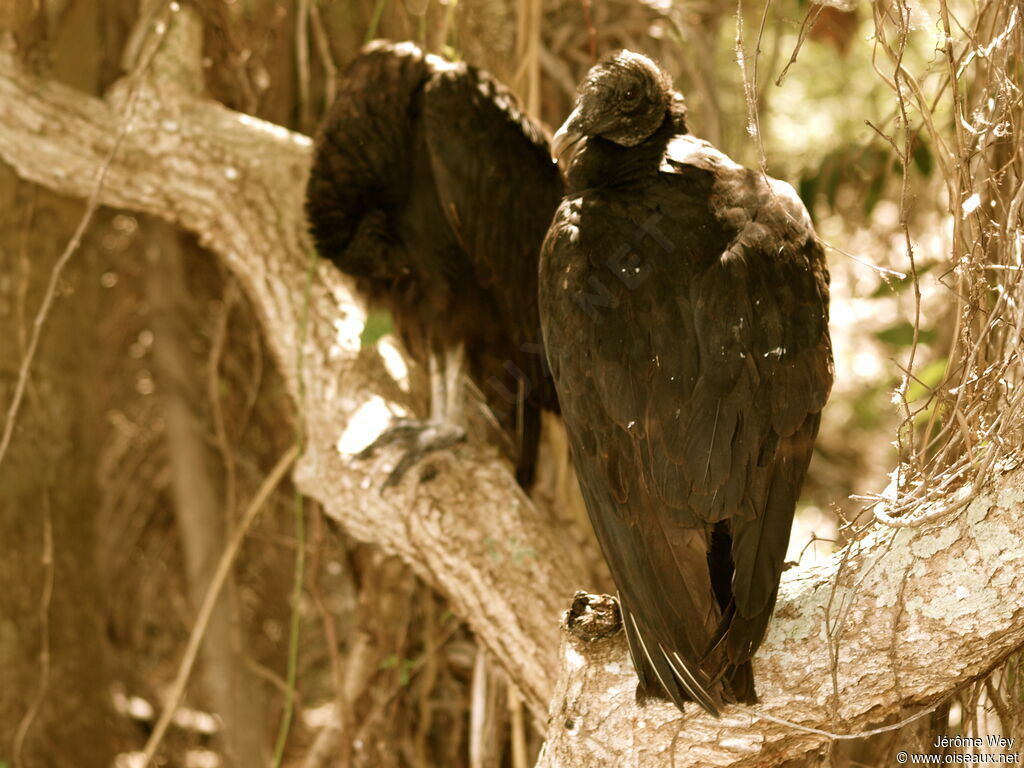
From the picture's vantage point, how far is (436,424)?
247 cm

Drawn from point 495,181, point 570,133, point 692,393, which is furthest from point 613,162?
point 495,181

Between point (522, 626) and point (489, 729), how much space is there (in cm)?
61

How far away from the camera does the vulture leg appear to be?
92.8 inches

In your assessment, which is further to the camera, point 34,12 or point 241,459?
point 241,459

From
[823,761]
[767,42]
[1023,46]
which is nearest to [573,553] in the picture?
[823,761]

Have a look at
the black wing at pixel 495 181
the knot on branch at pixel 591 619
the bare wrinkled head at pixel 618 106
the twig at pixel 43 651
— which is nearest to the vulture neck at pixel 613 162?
the bare wrinkled head at pixel 618 106

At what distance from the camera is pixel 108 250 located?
3.57 meters

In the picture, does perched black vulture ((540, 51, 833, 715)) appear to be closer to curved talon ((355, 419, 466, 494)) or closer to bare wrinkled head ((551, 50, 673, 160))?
bare wrinkled head ((551, 50, 673, 160))

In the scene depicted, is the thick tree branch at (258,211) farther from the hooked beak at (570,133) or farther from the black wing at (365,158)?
the hooked beak at (570,133)

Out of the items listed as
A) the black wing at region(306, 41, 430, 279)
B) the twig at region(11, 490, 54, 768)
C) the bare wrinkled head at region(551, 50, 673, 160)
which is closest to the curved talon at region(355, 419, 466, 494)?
the black wing at region(306, 41, 430, 279)

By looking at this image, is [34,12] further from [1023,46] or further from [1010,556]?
[1010,556]

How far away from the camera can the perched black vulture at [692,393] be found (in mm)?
1542

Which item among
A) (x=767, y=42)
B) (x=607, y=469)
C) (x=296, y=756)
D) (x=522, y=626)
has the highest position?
(x=767, y=42)

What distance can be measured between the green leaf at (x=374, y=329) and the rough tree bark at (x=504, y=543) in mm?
106
